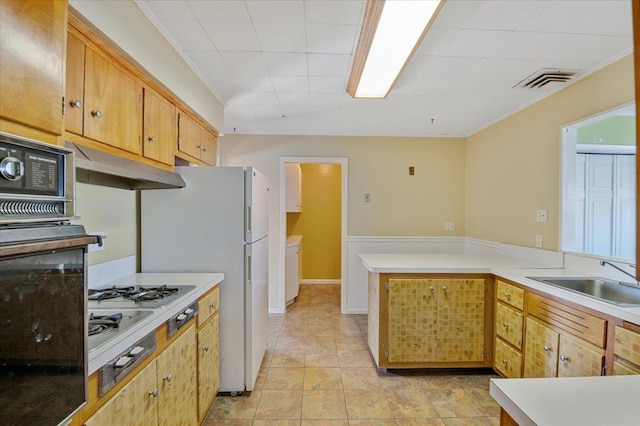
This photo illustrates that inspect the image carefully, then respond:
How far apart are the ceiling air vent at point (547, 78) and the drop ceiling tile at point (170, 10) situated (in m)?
2.38

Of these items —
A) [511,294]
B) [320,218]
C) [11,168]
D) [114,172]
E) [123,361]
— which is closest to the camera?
[11,168]

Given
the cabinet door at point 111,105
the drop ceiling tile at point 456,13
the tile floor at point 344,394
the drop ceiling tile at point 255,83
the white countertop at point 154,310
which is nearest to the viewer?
the white countertop at point 154,310

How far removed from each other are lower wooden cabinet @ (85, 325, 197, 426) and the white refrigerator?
477 millimetres

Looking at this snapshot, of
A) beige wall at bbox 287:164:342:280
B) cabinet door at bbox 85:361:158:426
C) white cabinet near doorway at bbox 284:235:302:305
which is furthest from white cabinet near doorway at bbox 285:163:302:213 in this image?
cabinet door at bbox 85:361:158:426

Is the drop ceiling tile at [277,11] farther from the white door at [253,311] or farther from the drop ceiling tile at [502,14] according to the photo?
the white door at [253,311]

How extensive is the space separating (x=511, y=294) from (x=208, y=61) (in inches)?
108

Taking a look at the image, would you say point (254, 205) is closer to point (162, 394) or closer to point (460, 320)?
point (162, 394)

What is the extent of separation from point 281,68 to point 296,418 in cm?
242

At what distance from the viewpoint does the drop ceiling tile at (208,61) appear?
2047 millimetres

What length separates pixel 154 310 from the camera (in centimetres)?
134

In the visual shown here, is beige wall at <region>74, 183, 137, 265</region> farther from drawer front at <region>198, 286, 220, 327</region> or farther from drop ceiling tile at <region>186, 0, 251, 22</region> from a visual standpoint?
drop ceiling tile at <region>186, 0, 251, 22</region>

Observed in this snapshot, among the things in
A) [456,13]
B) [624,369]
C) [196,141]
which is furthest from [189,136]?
[624,369]

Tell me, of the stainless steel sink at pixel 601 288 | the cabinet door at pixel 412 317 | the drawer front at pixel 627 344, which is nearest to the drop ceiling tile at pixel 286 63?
the cabinet door at pixel 412 317

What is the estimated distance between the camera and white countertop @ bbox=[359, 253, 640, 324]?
5.92ft
